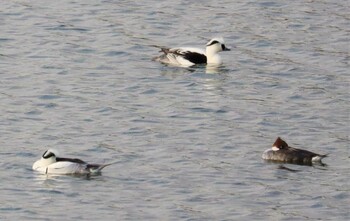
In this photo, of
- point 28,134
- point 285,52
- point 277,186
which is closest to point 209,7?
point 285,52

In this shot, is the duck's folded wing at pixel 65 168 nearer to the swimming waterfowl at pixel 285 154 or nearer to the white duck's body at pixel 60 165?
the white duck's body at pixel 60 165

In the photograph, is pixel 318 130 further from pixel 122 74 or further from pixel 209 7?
pixel 209 7

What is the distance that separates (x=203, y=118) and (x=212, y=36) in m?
7.55

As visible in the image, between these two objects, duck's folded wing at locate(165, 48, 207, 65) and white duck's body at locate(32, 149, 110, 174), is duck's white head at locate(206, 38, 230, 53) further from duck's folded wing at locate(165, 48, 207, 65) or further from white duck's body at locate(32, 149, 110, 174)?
white duck's body at locate(32, 149, 110, 174)

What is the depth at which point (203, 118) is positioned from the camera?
3170 centimetres

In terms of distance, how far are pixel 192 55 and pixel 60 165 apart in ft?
32.3

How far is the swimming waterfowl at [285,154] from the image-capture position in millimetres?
28547

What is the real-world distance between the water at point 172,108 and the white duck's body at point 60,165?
17 cm

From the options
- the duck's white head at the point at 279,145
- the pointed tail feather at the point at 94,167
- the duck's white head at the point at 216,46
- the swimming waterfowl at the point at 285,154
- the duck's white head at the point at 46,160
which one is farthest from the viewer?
the duck's white head at the point at 216,46

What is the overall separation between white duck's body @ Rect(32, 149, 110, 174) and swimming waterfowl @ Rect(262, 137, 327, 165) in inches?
129

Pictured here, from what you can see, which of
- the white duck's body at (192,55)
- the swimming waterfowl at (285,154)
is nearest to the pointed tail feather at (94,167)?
the swimming waterfowl at (285,154)

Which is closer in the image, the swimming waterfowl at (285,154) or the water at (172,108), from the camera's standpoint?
the water at (172,108)

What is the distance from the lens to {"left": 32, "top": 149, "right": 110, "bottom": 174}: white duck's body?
27.6 metres

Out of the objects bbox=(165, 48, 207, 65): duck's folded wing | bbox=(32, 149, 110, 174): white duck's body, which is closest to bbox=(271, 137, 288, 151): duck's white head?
bbox=(32, 149, 110, 174): white duck's body
